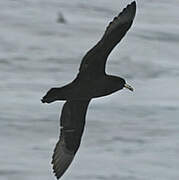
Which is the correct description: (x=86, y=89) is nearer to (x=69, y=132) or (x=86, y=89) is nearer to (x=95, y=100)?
(x=69, y=132)

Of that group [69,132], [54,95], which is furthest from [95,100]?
[54,95]

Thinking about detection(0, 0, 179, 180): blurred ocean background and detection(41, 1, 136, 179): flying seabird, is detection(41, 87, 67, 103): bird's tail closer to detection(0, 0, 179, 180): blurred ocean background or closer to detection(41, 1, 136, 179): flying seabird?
detection(41, 1, 136, 179): flying seabird

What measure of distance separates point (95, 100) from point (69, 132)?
30.6 ft

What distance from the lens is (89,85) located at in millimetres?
6672

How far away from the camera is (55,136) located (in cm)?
1515

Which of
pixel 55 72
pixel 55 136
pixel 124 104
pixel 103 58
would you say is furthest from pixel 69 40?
pixel 103 58

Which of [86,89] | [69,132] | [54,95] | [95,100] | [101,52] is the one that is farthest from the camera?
[95,100]

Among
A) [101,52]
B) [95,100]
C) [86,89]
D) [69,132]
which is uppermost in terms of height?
[101,52]

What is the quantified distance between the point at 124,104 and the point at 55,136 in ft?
5.98

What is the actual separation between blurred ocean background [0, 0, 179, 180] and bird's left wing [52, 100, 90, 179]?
596 cm

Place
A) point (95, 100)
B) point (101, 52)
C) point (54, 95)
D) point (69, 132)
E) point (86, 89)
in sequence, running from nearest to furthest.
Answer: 1. point (54, 95)
2. point (86, 89)
3. point (101, 52)
4. point (69, 132)
5. point (95, 100)

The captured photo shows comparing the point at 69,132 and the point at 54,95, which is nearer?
the point at 54,95

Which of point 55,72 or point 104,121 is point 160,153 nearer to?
point 104,121

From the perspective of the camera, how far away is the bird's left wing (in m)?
7.24
